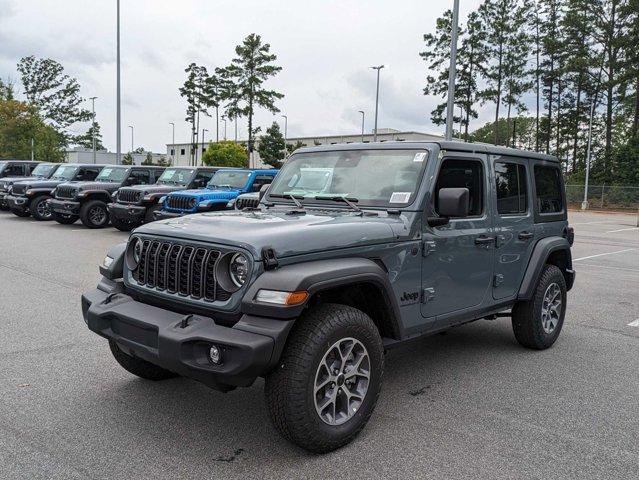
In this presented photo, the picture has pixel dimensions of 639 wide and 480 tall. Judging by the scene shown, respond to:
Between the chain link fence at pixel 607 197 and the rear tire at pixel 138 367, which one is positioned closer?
the rear tire at pixel 138 367

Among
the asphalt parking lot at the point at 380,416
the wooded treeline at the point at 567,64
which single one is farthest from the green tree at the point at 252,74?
the asphalt parking lot at the point at 380,416

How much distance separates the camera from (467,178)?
14.9 feet

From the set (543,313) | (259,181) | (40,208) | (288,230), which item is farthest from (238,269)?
(40,208)

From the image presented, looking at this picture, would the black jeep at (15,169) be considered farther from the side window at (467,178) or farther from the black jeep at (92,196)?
the side window at (467,178)

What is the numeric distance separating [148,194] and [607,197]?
1489 inches

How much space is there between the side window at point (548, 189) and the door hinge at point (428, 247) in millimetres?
1887

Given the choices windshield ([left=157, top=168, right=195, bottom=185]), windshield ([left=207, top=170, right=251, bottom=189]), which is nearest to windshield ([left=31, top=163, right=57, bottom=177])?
windshield ([left=157, top=168, right=195, bottom=185])

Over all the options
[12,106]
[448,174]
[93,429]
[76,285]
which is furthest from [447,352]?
[12,106]

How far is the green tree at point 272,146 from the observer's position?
8475 centimetres

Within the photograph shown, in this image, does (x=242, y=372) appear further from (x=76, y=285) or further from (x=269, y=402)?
(x=76, y=285)

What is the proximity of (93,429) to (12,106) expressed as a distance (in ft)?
178

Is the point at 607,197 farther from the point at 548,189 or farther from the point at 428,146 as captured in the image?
the point at 428,146

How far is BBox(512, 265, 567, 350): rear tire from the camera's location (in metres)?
5.28

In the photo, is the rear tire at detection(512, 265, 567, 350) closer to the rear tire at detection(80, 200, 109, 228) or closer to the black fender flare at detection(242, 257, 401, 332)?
the black fender flare at detection(242, 257, 401, 332)
